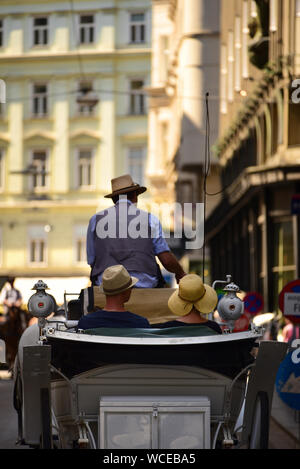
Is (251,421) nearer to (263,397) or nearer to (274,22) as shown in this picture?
(263,397)

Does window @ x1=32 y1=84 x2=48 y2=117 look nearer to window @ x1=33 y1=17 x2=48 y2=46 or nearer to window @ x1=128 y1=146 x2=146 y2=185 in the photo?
window @ x1=33 y1=17 x2=48 y2=46

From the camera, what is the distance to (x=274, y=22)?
88.5ft

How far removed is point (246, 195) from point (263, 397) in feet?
76.0

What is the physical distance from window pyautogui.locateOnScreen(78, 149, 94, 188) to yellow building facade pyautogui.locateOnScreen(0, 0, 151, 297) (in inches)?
2.1

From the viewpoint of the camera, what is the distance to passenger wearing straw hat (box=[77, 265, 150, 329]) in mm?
7441

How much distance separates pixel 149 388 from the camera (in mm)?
7039

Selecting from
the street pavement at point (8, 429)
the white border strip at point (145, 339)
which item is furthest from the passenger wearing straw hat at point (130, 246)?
the white border strip at point (145, 339)

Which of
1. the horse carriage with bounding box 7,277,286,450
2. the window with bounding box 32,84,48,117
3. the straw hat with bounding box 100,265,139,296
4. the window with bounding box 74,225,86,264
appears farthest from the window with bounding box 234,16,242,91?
the window with bounding box 32,84,48,117

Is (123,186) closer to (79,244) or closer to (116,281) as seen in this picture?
(116,281)

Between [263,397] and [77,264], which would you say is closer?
[263,397]

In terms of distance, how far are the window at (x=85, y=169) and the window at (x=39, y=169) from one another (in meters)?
1.92

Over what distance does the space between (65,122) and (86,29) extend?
521 centimetres

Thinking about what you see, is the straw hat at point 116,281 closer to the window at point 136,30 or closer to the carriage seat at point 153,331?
the carriage seat at point 153,331

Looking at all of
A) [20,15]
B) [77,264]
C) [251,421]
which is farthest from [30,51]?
[251,421]
